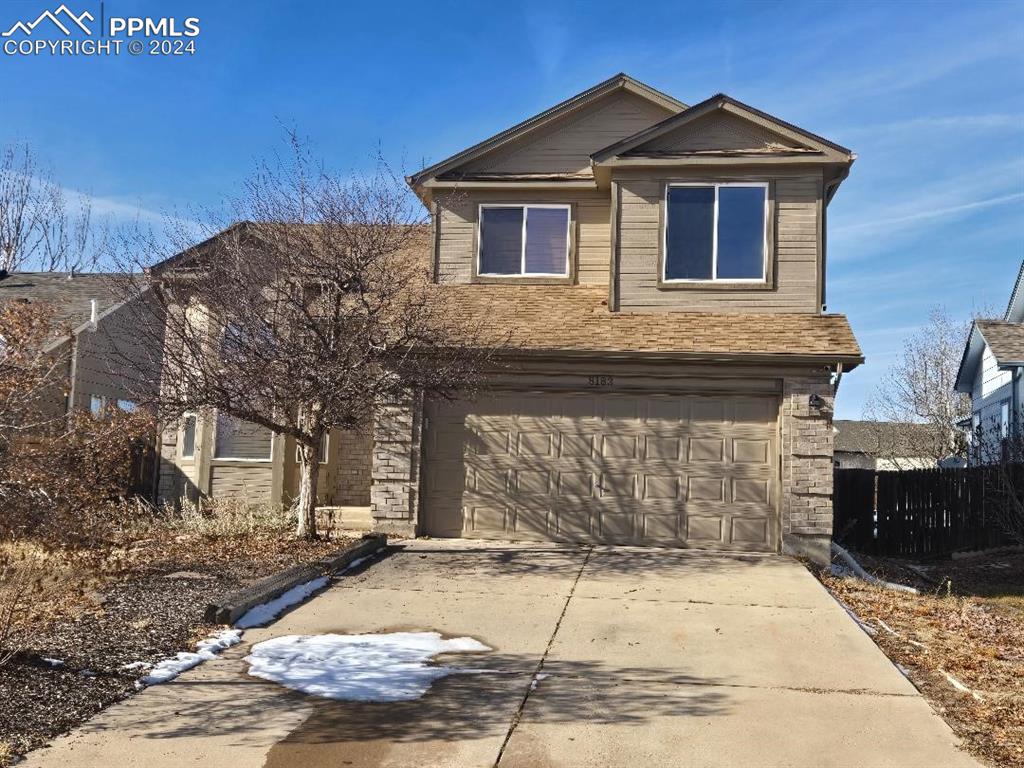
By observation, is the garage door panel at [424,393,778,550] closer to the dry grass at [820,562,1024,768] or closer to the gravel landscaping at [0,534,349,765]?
the dry grass at [820,562,1024,768]

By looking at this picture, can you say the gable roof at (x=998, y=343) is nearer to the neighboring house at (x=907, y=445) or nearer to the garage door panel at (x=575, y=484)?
the neighboring house at (x=907, y=445)

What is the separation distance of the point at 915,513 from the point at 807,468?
5.17m

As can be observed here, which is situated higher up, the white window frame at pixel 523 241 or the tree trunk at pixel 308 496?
the white window frame at pixel 523 241

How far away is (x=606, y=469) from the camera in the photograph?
1263cm

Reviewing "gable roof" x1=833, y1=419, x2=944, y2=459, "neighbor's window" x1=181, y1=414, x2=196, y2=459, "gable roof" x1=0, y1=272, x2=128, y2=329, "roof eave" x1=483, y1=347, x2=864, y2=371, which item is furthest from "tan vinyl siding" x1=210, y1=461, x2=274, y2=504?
"gable roof" x1=833, y1=419, x2=944, y2=459

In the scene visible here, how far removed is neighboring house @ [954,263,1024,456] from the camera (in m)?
18.5

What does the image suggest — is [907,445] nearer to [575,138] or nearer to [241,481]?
[575,138]

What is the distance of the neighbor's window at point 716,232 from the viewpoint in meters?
13.3

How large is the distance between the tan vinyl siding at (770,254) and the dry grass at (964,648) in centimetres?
411

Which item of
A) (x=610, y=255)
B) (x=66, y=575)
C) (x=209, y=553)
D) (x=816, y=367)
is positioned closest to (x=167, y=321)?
(x=209, y=553)

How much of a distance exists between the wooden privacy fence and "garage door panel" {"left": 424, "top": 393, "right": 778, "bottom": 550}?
446cm

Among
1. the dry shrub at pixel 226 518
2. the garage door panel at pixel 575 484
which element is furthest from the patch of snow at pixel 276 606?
the garage door panel at pixel 575 484

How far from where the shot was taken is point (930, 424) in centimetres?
3175

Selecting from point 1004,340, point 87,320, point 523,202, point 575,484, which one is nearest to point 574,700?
point 575,484
